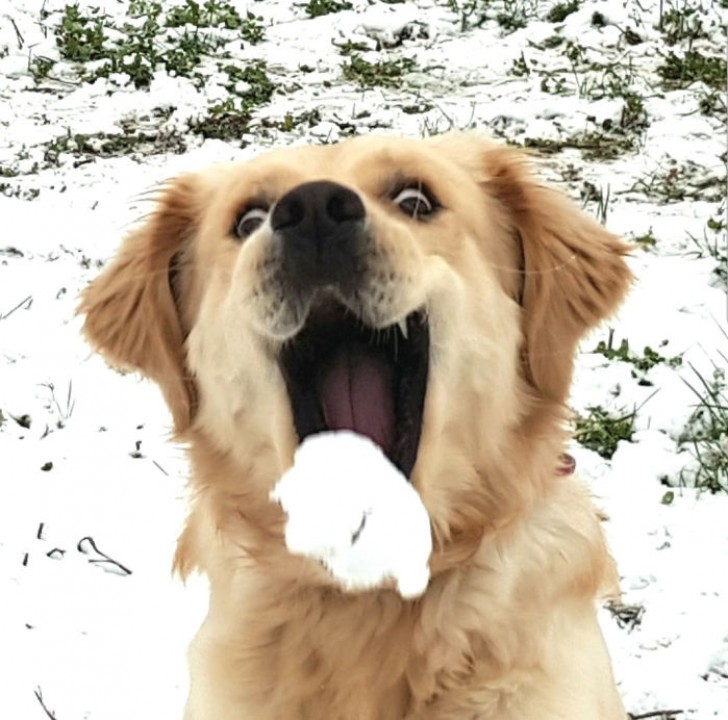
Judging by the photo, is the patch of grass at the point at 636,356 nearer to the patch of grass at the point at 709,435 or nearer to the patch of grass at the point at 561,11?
the patch of grass at the point at 709,435

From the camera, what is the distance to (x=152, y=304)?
3043 millimetres

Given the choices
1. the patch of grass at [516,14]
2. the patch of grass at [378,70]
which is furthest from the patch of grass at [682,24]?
the patch of grass at [378,70]

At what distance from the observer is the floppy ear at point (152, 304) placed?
3003 millimetres

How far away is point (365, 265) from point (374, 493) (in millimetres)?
428

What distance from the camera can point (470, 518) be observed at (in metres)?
2.75

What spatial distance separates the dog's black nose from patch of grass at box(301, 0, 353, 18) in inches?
258

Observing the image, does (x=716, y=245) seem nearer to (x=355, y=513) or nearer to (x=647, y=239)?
(x=647, y=239)

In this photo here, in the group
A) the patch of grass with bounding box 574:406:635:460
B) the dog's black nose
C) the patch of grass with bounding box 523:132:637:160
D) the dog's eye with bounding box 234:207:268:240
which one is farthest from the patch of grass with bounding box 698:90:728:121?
the dog's black nose

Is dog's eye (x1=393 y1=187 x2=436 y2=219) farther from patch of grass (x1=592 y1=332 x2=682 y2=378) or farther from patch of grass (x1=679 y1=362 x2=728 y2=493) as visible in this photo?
patch of grass (x1=592 y1=332 x2=682 y2=378)

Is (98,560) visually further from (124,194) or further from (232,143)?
(232,143)

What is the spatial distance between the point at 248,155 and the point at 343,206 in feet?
14.3

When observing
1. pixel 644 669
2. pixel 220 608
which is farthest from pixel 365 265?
pixel 644 669

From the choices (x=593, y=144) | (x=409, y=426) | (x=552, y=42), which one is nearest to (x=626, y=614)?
(x=409, y=426)

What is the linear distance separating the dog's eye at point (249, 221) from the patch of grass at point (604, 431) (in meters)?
1.94
